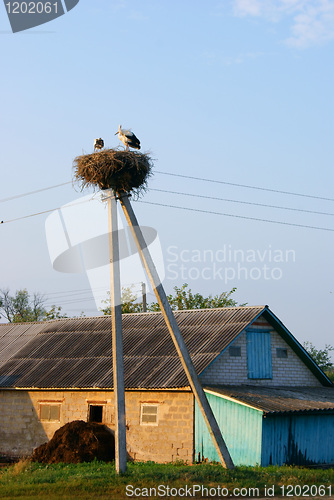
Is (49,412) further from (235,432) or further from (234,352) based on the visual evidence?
(235,432)

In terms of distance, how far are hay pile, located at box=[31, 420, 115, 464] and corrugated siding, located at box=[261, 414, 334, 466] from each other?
4922mm

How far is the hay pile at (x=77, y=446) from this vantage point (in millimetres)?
20938

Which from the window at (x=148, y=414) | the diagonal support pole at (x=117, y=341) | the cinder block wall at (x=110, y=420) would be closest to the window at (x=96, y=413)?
the cinder block wall at (x=110, y=420)

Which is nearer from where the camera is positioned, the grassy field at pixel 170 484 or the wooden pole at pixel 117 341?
the grassy field at pixel 170 484

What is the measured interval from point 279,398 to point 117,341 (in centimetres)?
708

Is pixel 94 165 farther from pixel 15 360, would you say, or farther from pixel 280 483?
pixel 15 360

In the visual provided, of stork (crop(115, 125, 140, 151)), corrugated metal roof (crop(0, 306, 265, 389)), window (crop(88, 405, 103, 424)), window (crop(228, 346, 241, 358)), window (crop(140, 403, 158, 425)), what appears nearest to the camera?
stork (crop(115, 125, 140, 151))

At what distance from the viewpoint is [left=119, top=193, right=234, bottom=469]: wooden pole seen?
1608cm

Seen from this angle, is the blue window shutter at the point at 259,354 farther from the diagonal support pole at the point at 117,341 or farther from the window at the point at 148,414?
the diagonal support pole at the point at 117,341

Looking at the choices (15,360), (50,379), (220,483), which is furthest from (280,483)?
(15,360)

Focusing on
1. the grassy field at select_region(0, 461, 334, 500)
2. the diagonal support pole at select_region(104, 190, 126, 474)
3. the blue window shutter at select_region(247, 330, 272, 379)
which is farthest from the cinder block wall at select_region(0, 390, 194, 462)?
the diagonal support pole at select_region(104, 190, 126, 474)

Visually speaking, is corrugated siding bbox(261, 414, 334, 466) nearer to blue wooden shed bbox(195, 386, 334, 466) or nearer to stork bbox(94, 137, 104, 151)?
blue wooden shed bbox(195, 386, 334, 466)

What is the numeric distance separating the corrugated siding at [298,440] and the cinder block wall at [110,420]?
7.68 ft

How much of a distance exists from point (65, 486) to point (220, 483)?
349cm
